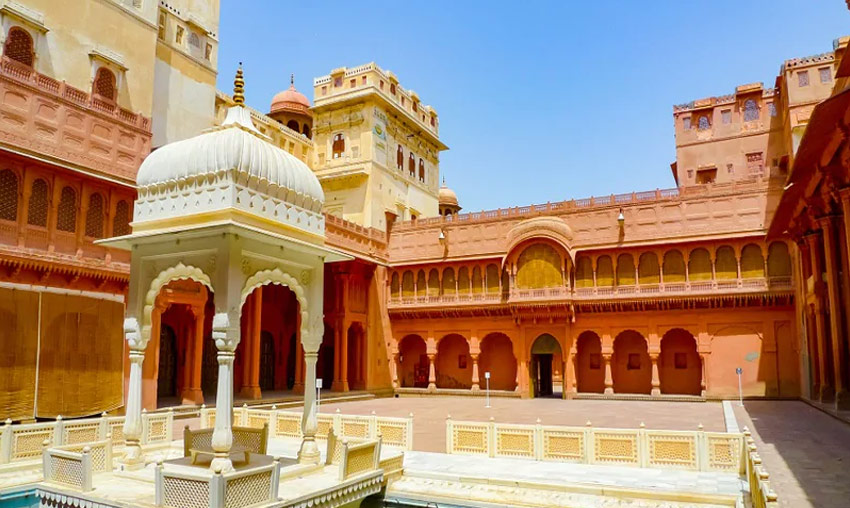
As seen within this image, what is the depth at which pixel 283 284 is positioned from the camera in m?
10.1

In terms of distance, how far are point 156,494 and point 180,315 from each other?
54.0 ft

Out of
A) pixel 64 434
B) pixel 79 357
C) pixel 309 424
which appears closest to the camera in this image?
pixel 309 424

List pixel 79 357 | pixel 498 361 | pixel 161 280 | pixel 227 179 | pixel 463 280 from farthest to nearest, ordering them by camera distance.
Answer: pixel 498 361, pixel 463 280, pixel 79 357, pixel 161 280, pixel 227 179

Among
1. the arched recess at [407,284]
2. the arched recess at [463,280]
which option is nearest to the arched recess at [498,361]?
the arched recess at [463,280]

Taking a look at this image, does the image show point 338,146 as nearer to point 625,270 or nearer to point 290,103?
point 290,103

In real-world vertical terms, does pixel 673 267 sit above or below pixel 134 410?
above

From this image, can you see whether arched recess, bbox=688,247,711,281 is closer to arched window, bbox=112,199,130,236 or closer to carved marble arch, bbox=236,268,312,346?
carved marble arch, bbox=236,268,312,346

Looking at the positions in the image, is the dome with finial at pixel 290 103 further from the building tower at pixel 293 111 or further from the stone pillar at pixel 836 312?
the stone pillar at pixel 836 312

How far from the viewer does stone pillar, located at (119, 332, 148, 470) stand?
9547mm

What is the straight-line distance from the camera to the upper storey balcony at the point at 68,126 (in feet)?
50.5

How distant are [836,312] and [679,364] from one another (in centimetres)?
1041

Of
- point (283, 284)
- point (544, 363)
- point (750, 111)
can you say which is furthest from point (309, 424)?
point (750, 111)

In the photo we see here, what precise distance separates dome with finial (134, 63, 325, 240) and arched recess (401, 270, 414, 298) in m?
20.7

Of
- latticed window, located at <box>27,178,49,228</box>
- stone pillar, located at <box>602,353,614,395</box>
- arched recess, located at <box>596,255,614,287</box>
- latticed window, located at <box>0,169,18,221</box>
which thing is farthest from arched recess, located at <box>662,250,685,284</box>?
latticed window, located at <box>0,169,18,221</box>
